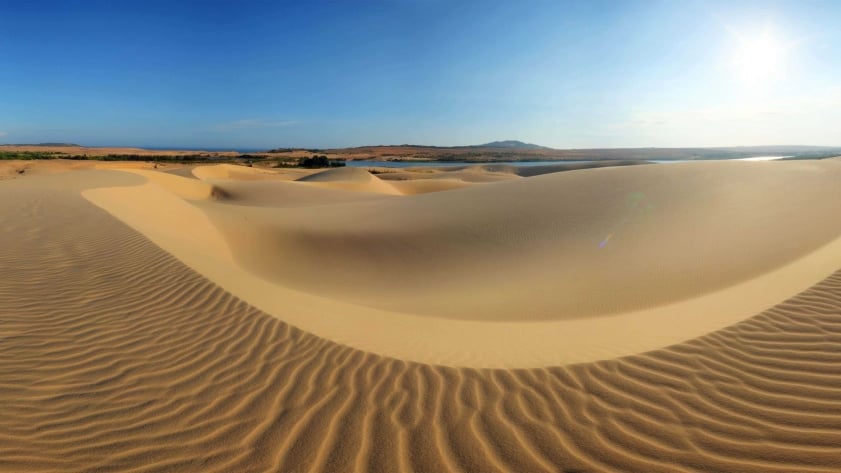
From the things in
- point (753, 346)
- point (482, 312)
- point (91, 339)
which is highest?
point (753, 346)

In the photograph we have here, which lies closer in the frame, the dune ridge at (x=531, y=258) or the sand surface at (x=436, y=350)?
the sand surface at (x=436, y=350)

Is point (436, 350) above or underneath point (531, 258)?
above

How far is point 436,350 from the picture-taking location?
5.12 metres

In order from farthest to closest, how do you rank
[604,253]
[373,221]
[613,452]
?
[373,221] → [604,253] → [613,452]

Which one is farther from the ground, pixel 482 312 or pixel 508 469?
pixel 508 469

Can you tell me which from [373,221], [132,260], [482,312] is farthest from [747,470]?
[373,221]

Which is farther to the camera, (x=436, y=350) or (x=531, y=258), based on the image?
(x=531, y=258)

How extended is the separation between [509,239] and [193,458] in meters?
10.4

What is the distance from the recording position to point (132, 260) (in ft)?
25.7

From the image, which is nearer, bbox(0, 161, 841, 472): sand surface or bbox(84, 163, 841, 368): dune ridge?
bbox(0, 161, 841, 472): sand surface

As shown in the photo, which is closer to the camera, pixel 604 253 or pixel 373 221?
pixel 604 253

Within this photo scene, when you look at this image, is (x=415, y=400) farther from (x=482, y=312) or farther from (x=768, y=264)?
(x=768, y=264)

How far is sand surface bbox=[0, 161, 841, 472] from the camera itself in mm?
3137

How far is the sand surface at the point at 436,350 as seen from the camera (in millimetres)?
3137
